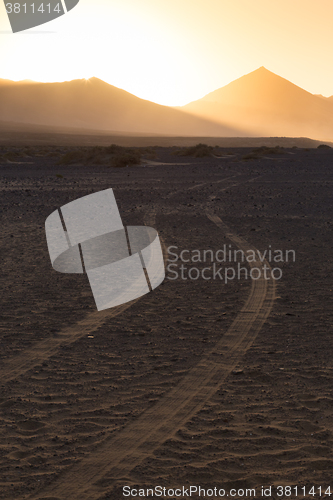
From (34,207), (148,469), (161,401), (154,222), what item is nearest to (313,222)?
(154,222)

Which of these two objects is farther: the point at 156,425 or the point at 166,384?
the point at 166,384

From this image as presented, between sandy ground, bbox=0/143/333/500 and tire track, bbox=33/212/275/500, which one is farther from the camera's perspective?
sandy ground, bbox=0/143/333/500

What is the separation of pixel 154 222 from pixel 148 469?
35.0 ft

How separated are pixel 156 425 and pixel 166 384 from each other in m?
0.73

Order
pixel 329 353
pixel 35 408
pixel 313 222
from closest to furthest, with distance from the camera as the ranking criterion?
pixel 35 408, pixel 329 353, pixel 313 222

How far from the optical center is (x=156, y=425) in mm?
4324

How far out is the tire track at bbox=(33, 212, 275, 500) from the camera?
11.8 ft

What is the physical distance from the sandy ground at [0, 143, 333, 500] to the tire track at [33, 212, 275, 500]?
1 centimetres

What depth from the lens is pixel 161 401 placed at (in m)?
4.71

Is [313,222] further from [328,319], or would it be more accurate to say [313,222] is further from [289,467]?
[289,467]

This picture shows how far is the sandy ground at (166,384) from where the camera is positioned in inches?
147

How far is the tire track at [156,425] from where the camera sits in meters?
3.60

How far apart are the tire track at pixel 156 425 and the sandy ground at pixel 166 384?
0.04 ft

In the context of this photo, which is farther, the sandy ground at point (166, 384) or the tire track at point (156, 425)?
the sandy ground at point (166, 384)
